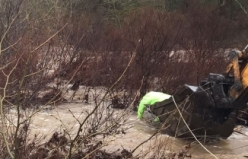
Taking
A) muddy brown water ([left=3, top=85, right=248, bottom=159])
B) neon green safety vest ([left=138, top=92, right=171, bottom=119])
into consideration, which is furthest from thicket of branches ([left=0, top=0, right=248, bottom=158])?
muddy brown water ([left=3, top=85, right=248, bottom=159])

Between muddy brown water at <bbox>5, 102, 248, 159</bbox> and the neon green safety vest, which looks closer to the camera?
muddy brown water at <bbox>5, 102, 248, 159</bbox>

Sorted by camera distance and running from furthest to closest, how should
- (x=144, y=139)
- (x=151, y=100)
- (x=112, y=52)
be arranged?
1. (x=112, y=52)
2. (x=151, y=100)
3. (x=144, y=139)

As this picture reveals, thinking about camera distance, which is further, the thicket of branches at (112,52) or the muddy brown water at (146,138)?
the thicket of branches at (112,52)

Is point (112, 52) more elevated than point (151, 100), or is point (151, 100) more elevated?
point (112, 52)

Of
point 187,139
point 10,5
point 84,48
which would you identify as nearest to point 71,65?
point 84,48

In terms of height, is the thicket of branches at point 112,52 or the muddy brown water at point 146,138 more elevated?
the thicket of branches at point 112,52

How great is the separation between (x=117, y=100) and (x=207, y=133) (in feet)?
9.52

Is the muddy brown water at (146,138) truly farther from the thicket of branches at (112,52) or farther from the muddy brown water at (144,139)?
the thicket of branches at (112,52)

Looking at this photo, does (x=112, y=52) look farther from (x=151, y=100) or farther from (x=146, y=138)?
(x=146, y=138)

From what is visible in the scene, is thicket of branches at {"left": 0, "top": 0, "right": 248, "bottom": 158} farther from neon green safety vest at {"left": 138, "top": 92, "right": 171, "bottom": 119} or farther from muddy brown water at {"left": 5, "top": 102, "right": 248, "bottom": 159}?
muddy brown water at {"left": 5, "top": 102, "right": 248, "bottom": 159}

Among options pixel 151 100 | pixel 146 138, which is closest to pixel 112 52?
pixel 151 100

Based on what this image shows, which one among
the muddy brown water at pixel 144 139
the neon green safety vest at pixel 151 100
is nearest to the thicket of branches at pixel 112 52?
the neon green safety vest at pixel 151 100

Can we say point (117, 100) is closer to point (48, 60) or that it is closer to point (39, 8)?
point (48, 60)

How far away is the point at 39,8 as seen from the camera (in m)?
18.0
